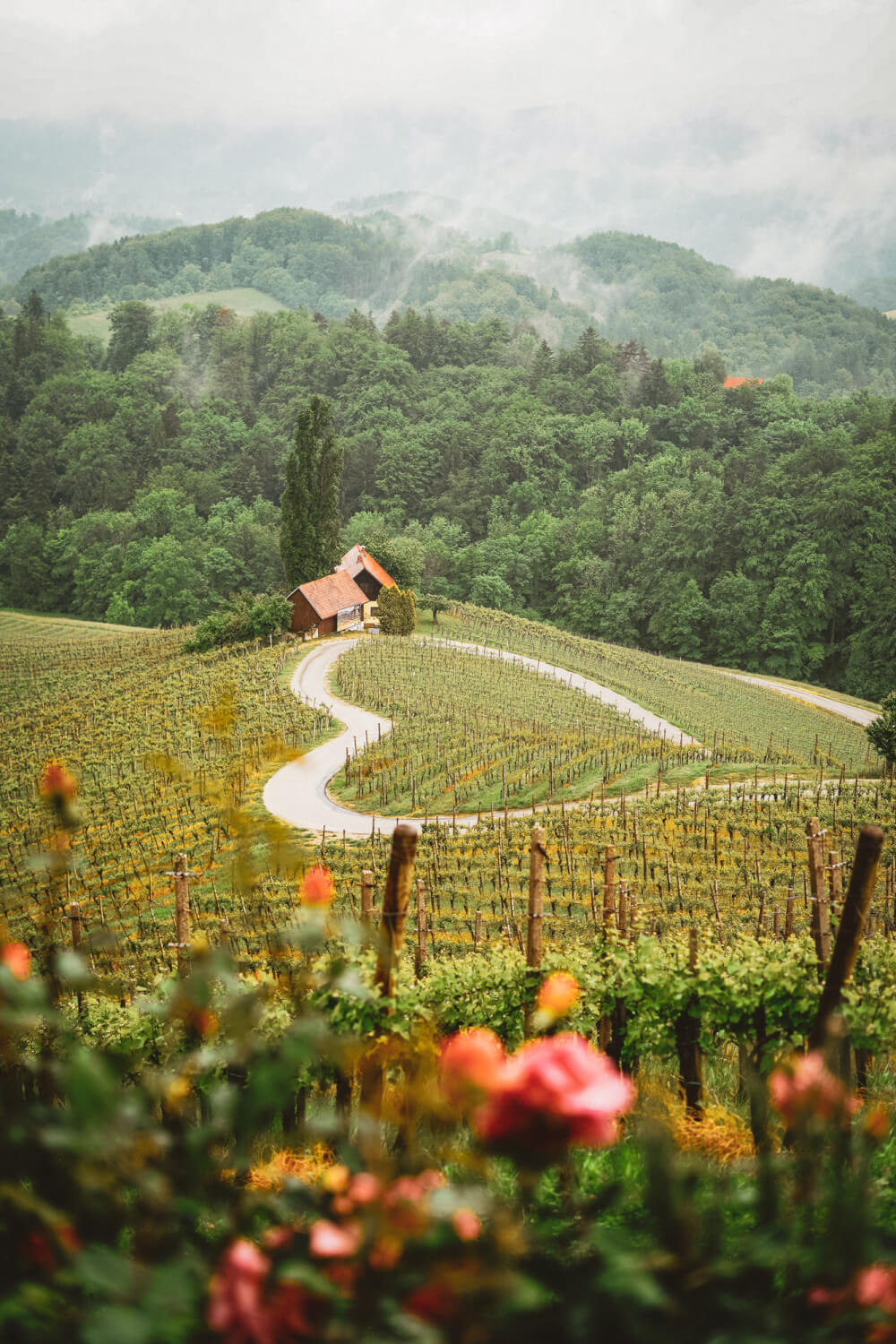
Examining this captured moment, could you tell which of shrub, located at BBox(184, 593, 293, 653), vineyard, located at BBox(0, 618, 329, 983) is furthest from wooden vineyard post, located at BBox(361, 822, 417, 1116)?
shrub, located at BBox(184, 593, 293, 653)

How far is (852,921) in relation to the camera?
12.6ft

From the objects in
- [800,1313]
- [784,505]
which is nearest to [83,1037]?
[800,1313]

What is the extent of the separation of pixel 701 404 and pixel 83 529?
170ft

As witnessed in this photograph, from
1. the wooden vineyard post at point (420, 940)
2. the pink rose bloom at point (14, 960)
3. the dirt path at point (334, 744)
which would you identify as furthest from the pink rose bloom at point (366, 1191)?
the dirt path at point (334, 744)

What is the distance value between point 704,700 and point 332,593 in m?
16.7

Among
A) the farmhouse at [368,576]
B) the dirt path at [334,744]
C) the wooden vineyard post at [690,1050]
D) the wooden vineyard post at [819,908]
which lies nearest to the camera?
the wooden vineyard post at [819,908]

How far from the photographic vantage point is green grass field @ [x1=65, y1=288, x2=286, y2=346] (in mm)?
122750

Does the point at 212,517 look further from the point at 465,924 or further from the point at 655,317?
the point at 655,317

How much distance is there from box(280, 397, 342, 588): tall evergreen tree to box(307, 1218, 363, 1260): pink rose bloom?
40699 millimetres

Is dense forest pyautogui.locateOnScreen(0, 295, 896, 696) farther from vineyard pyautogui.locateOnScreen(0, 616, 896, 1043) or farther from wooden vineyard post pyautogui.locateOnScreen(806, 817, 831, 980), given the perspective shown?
wooden vineyard post pyautogui.locateOnScreen(806, 817, 831, 980)

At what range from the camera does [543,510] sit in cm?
7225

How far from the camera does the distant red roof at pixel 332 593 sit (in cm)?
4031

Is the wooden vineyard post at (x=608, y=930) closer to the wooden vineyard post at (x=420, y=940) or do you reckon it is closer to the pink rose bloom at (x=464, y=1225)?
the wooden vineyard post at (x=420, y=940)

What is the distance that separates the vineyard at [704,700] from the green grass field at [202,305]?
92.6m
